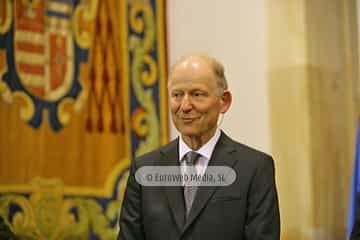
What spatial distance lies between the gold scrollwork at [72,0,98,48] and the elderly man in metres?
1.49

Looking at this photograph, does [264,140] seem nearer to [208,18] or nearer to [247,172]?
[208,18]

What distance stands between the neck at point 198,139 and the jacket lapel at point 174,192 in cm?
5

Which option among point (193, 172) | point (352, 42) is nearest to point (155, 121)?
point (352, 42)

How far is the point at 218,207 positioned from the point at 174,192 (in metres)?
0.13

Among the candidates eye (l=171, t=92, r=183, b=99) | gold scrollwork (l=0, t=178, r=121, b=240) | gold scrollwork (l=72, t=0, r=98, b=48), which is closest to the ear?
eye (l=171, t=92, r=183, b=99)

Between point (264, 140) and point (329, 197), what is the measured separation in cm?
35

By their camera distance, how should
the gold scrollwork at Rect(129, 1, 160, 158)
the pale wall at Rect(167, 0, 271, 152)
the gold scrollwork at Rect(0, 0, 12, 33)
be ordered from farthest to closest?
the gold scrollwork at Rect(129, 1, 160, 158) < the gold scrollwork at Rect(0, 0, 12, 33) < the pale wall at Rect(167, 0, 271, 152)

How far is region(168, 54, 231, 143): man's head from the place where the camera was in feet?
6.10

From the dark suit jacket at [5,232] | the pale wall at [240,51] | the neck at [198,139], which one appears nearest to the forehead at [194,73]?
the neck at [198,139]

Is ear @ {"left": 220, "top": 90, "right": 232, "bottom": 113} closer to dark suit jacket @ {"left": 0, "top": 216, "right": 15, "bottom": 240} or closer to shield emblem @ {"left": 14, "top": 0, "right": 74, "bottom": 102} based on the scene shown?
dark suit jacket @ {"left": 0, "top": 216, "right": 15, "bottom": 240}

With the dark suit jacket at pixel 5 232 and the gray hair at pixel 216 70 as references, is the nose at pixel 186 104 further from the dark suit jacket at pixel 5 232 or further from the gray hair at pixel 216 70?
the dark suit jacket at pixel 5 232

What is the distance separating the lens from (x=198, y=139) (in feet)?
6.31

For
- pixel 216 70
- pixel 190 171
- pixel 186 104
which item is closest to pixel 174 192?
pixel 190 171

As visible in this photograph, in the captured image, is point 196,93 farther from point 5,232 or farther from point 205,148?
point 5,232
